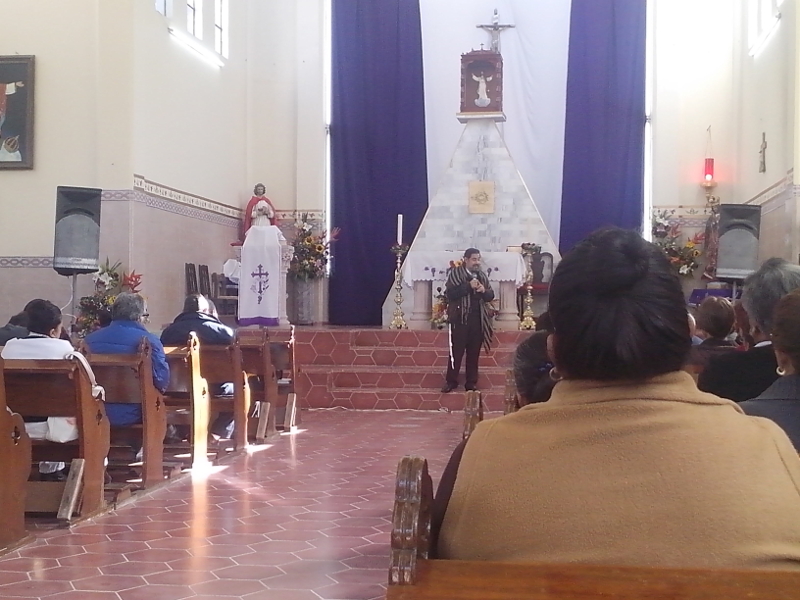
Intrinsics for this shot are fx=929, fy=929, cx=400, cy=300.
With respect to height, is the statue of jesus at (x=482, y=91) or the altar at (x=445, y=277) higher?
the statue of jesus at (x=482, y=91)

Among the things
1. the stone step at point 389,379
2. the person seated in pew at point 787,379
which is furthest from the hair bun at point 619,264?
the stone step at point 389,379

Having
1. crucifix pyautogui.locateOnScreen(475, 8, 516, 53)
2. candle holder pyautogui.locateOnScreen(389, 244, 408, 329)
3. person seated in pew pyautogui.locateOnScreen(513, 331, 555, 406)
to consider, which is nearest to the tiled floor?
person seated in pew pyautogui.locateOnScreen(513, 331, 555, 406)

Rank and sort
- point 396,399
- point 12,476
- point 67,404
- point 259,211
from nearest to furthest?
point 12,476 < point 67,404 < point 396,399 < point 259,211

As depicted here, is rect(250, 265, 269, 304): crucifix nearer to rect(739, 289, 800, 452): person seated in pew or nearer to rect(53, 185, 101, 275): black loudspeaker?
rect(53, 185, 101, 275): black loudspeaker

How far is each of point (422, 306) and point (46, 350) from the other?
706cm

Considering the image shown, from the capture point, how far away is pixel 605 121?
44.0ft

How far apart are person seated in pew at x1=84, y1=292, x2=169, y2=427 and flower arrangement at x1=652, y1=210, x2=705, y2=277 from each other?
8.20 meters

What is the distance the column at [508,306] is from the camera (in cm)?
1138

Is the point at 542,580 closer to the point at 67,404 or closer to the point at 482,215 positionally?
the point at 67,404

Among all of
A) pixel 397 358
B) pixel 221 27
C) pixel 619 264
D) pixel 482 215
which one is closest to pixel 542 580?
pixel 619 264

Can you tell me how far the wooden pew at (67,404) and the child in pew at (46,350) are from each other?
0.16 ft

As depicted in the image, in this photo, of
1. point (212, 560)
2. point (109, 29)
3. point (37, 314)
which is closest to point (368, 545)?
point (212, 560)

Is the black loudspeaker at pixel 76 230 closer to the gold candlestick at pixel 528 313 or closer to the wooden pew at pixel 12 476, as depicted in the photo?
the gold candlestick at pixel 528 313

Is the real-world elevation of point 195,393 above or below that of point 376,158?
below
